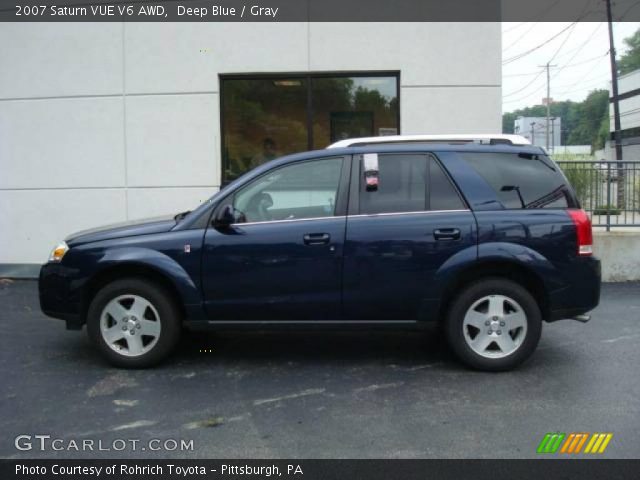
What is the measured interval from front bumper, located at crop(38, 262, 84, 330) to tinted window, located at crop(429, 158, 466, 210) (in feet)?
9.85

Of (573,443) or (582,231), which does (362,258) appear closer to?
(582,231)

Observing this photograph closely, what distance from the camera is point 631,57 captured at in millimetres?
66062

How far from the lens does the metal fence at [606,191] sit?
9008 millimetres

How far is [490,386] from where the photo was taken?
16.0 ft

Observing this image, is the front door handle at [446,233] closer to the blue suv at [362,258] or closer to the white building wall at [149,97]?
the blue suv at [362,258]

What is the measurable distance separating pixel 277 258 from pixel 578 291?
2398mm

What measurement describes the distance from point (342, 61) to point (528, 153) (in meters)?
4.59

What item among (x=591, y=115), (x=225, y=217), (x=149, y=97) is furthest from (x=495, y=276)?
(x=591, y=115)

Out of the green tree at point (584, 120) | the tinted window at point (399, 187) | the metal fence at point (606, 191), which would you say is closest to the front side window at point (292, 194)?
the tinted window at point (399, 187)

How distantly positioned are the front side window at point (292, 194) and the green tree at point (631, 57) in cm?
6832

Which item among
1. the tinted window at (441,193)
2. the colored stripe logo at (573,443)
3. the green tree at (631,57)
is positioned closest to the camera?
the colored stripe logo at (573,443)
